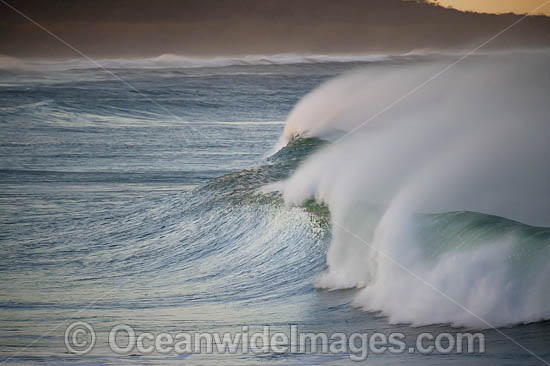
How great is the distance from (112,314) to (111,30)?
2276mm

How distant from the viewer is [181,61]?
23.6 feet

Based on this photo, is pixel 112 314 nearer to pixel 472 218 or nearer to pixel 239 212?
pixel 239 212

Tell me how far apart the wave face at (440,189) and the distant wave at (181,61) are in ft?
0.66

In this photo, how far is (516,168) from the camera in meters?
5.92

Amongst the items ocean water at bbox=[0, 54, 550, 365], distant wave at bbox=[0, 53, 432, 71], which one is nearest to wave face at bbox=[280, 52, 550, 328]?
ocean water at bbox=[0, 54, 550, 365]

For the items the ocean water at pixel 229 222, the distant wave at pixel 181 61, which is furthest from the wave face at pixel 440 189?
the distant wave at pixel 181 61

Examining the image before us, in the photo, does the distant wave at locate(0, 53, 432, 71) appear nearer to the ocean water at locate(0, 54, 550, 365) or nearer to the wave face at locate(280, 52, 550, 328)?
the ocean water at locate(0, 54, 550, 365)

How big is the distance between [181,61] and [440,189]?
2371mm

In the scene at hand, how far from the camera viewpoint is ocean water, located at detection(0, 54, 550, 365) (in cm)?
526

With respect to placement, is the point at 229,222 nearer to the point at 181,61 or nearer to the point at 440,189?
the point at 181,61

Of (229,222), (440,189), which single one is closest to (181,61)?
(229,222)

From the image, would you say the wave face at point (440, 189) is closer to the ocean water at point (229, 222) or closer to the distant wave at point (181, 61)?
the ocean water at point (229, 222)

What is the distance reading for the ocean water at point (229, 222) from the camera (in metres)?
5.26

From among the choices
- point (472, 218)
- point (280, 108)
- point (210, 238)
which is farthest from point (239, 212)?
point (472, 218)
